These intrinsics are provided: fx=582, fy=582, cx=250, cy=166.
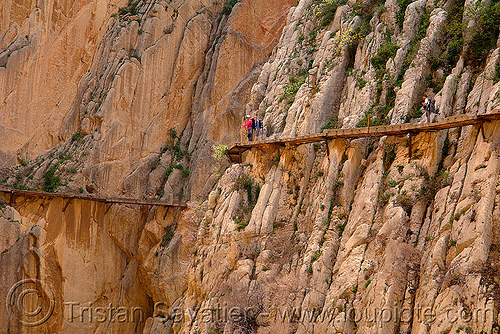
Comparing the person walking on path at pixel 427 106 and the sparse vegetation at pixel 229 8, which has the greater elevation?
the sparse vegetation at pixel 229 8

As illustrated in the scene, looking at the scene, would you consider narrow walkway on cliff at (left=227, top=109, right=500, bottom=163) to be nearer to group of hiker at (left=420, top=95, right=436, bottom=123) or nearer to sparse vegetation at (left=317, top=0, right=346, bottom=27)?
group of hiker at (left=420, top=95, right=436, bottom=123)

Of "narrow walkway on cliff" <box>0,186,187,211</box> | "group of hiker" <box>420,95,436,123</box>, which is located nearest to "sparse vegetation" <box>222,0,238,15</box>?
"narrow walkway on cliff" <box>0,186,187,211</box>

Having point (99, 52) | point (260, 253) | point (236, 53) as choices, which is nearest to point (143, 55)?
point (99, 52)

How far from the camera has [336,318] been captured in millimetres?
21906

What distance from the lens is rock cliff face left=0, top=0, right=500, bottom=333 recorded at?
2116 centimetres

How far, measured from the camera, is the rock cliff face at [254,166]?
21.2 m

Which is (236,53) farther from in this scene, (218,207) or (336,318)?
(336,318)

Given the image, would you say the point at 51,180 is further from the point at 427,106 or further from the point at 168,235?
the point at 427,106

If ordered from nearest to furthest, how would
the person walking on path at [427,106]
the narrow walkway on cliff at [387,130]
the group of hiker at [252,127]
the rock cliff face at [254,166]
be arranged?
the rock cliff face at [254,166] → the narrow walkway on cliff at [387,130] → the person walking on path at [427,106] → the group of hiker at [252,127]

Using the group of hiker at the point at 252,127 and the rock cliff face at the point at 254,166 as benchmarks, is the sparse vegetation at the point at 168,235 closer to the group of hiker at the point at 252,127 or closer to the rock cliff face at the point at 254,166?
the rock cliff face at the point at 254,166

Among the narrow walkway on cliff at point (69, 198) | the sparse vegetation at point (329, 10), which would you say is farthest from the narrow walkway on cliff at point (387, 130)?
the sparse vegetation at point (329, 10)

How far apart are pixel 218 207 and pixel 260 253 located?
5198mm

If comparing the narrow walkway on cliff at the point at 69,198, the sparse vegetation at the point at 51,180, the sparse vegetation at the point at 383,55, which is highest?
the sparse vegetation at the point at 383,55

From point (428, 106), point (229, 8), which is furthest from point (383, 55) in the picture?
point (229, 8)
